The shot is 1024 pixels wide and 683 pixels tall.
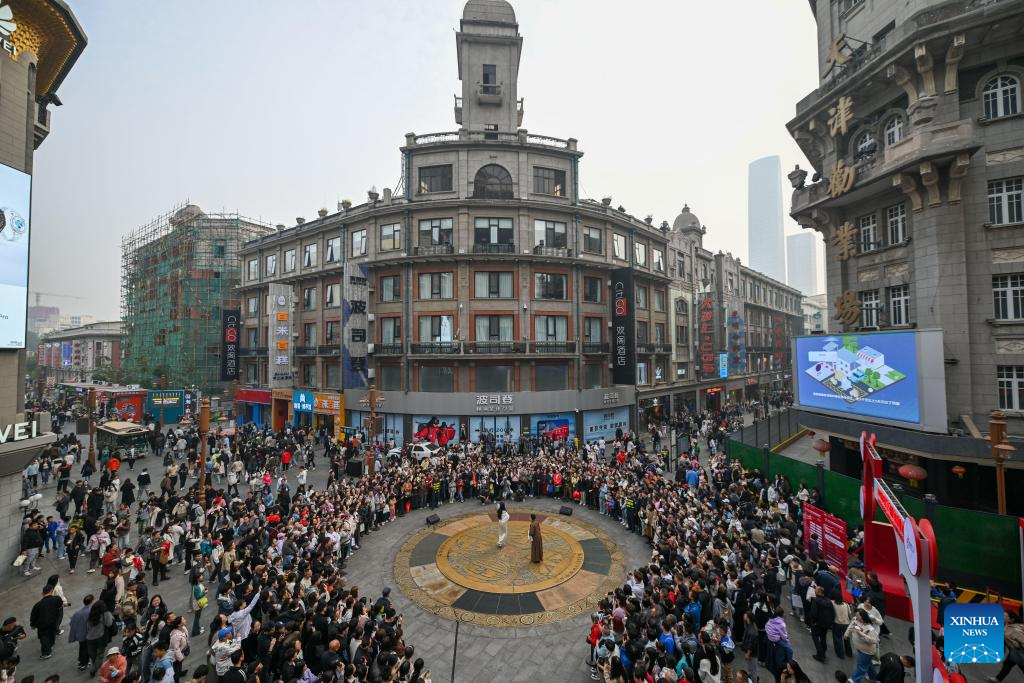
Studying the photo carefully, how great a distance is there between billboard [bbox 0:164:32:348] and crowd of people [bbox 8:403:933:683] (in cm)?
659

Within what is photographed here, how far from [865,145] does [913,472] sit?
1443cm

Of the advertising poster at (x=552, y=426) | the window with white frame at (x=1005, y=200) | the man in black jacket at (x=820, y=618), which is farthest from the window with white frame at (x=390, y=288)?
the window with white frame at (x=1005, y=200)

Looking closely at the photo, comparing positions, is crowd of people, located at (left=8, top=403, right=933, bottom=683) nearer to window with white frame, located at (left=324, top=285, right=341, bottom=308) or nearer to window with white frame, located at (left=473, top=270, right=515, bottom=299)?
window with white frame, located at (left=473, top=270, right=515, bottom=299)

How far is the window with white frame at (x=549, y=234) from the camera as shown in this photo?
31980 mm

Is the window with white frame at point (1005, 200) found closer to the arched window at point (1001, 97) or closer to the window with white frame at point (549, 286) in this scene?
the arched window at point (1001, 97)

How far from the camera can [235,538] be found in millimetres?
13867

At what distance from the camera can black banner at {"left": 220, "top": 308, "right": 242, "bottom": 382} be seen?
136 feet

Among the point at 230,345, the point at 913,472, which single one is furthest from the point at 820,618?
the point at 230,345

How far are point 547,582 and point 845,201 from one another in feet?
69.9

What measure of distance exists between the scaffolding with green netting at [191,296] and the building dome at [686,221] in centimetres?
4926

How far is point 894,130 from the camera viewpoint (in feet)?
58.0

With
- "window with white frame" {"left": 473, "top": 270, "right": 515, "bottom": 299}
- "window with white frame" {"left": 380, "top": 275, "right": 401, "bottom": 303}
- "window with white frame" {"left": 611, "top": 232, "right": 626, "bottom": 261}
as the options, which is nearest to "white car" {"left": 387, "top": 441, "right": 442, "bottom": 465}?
"window with white frame" {"left": 473, "top": 270, "right": 515, "bottom": 299}

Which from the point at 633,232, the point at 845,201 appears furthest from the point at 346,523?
the point at 633,232

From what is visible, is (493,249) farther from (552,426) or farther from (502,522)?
(502,522)
